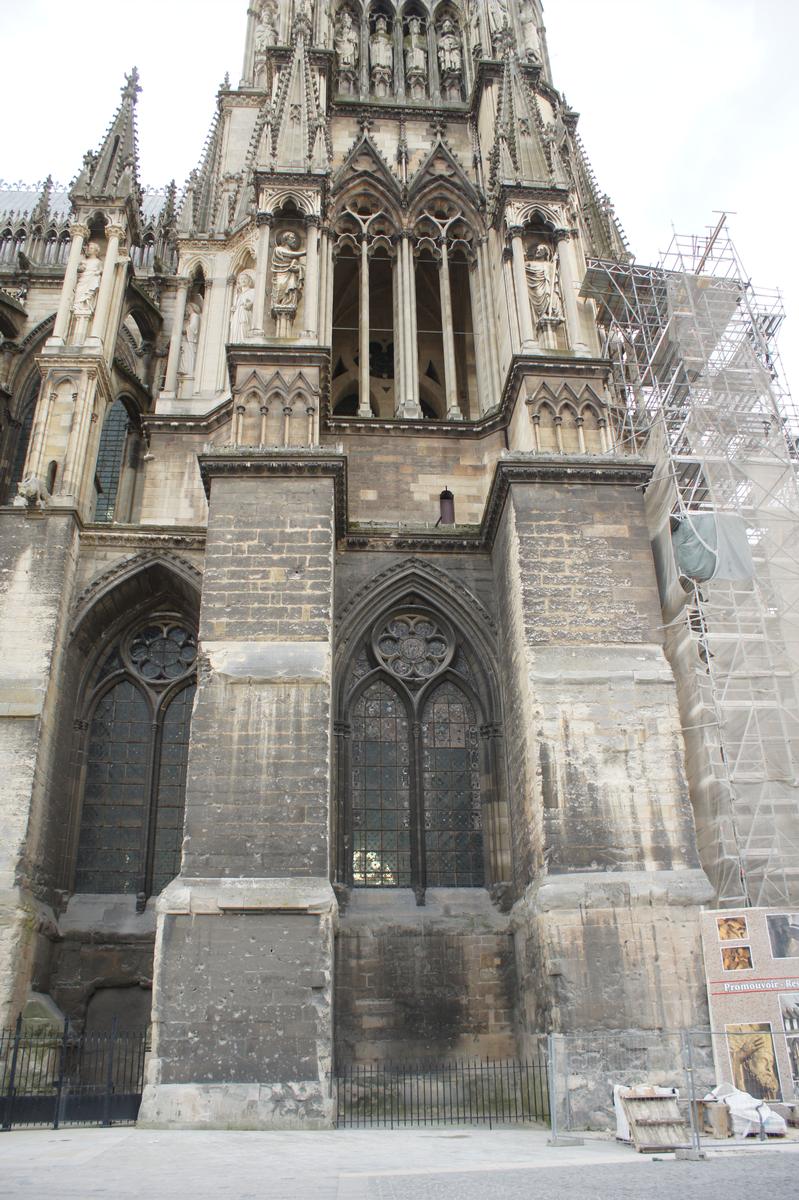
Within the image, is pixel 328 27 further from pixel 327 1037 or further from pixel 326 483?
pixel 327 1037

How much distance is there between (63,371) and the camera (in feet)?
51.0

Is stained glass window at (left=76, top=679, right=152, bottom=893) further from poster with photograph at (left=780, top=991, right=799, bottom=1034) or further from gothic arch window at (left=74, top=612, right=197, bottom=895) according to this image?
poster with photograph at (left=780, top=991, right=799, bottom=1034)

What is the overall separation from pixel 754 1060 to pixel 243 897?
5.58 m

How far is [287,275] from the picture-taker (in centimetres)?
1559

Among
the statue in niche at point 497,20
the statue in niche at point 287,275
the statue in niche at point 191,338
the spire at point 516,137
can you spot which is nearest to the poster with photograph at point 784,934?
the statue in niche at point 287,275

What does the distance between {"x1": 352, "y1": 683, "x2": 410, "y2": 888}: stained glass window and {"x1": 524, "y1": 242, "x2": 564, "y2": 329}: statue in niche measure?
6.59 m

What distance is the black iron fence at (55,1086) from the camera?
10.4 metres

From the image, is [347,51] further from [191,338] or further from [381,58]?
[191,338]

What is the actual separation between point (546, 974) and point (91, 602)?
8.26 metres

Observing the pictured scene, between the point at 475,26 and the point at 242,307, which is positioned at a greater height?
the point at 475,26

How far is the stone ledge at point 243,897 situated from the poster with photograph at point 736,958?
4268 millimetres

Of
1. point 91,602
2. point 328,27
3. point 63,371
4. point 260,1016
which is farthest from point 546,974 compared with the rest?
point 328,27

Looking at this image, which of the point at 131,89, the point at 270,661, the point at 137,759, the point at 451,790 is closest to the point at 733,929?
the point at 451,790

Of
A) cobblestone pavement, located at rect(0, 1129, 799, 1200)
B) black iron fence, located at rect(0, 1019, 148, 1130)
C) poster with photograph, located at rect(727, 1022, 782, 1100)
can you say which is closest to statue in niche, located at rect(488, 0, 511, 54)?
poster with photograph, located at rect(727, 1022, 782, 1100)
